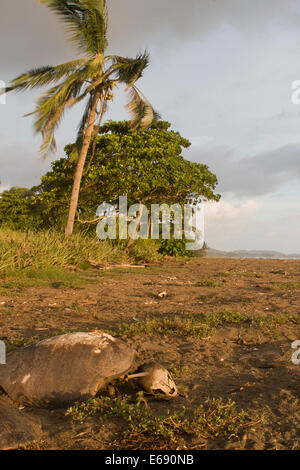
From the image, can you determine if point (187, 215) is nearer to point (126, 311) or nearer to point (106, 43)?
point (106, 43)

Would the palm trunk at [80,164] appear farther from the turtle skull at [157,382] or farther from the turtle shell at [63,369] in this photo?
the turtle skull at [157,382]

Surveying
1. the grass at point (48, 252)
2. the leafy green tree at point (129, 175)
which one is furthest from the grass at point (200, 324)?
the leafy green tree at point (129, 175)

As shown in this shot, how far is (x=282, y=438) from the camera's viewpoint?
7.93 feet

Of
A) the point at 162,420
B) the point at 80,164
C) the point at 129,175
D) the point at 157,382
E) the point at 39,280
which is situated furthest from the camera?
the point at 129,175

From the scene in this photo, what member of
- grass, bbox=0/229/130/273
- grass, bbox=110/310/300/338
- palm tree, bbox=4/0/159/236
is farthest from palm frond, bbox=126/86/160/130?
grass, bbox=110/310/300/338

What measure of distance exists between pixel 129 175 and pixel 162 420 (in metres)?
14.1

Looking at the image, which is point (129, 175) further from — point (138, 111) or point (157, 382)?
point (157, 382)

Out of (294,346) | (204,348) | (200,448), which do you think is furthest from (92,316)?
(200,448)

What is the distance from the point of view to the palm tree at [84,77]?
42.1 ft

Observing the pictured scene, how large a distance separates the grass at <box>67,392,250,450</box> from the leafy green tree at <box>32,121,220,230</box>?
13.6m

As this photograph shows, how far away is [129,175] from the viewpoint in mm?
16000

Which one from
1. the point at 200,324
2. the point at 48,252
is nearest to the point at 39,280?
the point at 48,252

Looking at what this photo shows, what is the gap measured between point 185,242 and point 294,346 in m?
16.3

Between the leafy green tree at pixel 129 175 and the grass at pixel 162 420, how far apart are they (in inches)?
535
